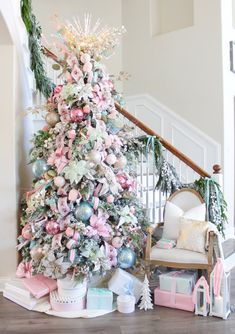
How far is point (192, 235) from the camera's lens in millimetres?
3010

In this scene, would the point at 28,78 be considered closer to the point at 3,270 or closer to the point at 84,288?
the point at 3,270

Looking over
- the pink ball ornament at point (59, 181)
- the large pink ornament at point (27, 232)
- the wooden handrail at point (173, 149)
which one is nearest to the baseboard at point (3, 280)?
the large pink ornament at point (27, 232)

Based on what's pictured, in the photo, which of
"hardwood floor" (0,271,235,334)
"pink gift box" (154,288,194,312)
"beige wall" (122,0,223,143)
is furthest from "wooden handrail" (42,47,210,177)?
"beige wall" (122,0,223,143)

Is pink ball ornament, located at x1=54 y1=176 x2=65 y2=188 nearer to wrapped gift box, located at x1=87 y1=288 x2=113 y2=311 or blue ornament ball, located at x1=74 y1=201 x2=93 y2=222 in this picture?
blue ornament ball, located at x1=74 y1=201 x2=93 y2=222

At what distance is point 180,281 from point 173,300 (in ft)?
0.61

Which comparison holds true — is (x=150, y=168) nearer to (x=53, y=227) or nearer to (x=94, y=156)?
(x=94, y=156)

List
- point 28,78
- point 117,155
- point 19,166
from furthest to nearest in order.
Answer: point 28,78, point 19,166, point 117,155

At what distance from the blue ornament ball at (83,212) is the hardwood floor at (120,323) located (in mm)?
828

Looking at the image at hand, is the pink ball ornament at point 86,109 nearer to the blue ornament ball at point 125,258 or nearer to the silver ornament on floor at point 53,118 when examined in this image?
the silver ornament on floor at point 53,118

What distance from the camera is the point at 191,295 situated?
287 centimetres

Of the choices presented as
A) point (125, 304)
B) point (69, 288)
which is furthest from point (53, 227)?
point (125, 304)

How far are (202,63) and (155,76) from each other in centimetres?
89

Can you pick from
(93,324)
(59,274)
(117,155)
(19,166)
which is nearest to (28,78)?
(19,166)

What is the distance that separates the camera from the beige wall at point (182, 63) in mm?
5129
